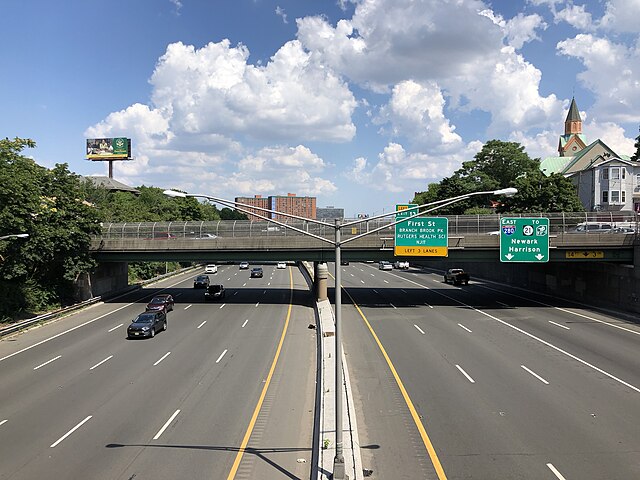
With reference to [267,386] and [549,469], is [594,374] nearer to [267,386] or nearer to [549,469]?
[549,469]

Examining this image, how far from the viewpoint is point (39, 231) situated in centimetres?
4047

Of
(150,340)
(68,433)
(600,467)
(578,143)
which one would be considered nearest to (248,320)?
(150,340)

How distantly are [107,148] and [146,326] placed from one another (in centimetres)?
10727

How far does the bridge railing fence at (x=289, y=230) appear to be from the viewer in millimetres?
43469

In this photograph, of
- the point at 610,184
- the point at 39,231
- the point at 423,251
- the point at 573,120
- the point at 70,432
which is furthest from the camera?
the point at 573,120

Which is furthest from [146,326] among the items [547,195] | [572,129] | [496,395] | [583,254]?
[572,129]

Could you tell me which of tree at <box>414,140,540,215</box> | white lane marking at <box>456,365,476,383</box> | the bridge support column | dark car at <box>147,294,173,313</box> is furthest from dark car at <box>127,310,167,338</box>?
tree at <box>414,140,540,215</box>

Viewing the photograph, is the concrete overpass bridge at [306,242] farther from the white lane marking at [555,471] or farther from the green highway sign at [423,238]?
the white lane marking at [555,471]

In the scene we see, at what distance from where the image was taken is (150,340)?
1246 inches

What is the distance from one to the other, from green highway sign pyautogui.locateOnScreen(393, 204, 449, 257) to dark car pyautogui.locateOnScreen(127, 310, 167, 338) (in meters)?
19.8

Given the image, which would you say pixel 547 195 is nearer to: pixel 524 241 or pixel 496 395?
pixel 524 241

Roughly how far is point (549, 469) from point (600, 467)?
1.39 m

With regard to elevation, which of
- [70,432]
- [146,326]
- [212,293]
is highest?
[212,293]

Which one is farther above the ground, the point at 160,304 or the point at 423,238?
the point at 423,238
